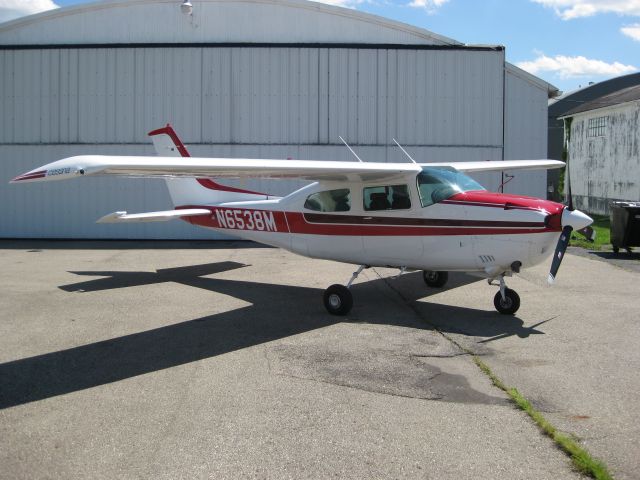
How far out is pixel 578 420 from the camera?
4.40 meters

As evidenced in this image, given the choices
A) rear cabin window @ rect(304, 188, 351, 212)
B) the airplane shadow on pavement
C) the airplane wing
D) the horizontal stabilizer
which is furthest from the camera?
the horizontal stabilizer

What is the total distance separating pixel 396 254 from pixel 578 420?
429cm

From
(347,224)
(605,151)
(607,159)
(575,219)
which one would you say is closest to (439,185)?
(347,224)

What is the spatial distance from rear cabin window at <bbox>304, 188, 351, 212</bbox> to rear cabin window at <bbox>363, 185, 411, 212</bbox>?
33cm

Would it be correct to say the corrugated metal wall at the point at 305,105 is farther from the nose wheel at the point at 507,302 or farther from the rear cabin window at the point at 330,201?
the nose wheel at the point at 507,302

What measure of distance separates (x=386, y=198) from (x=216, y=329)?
3024 millimetres

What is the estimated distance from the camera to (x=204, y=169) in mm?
6625

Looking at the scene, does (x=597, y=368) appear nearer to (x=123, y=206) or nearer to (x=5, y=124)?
(x=123, y=206)

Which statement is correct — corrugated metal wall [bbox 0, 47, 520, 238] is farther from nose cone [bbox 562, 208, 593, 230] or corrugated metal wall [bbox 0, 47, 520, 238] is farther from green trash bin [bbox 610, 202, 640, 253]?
nose cone [bbox 562, 208, 593, 230]

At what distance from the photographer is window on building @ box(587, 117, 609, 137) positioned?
96.9 feet

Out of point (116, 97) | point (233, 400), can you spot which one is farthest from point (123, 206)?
point (233, 400)

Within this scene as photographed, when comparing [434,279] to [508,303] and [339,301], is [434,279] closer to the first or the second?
[508,303]

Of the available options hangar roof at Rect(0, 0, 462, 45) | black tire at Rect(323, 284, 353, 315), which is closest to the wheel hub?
Answer: black tire at Rect(323, 284, 353, 315)

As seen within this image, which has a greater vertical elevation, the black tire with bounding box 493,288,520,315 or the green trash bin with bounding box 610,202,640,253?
the green trash bin with bounding box 610,202,640,253
